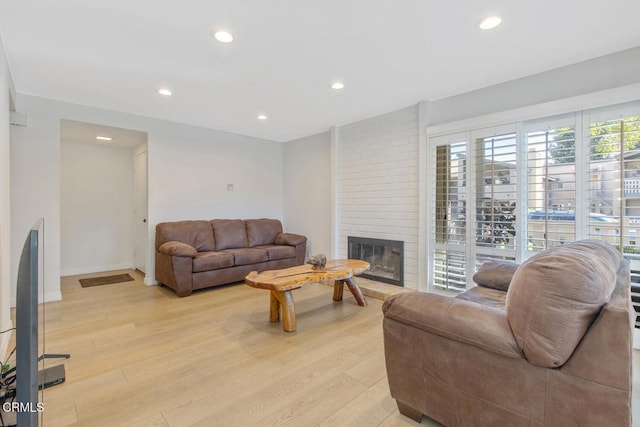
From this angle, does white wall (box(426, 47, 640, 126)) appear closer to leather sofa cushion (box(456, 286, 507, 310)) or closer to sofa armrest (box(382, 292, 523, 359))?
leather sofa cushion (box(456, 286, 507, 310))

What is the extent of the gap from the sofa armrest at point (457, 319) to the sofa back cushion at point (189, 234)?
3.58m

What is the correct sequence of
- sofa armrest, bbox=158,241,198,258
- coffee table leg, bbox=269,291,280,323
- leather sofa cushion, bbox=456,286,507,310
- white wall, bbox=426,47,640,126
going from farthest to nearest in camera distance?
sofa armrest, bbox=158,241,198,258 < coffee table leg, bbox=269,291,280,323 < white wall, bbox=426,47,640,126 < leather sofa cushion, bbox=456,286,507,310

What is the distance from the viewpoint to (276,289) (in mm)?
2674

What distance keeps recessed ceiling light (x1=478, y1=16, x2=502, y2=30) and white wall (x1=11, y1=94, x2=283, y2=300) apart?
411 cm

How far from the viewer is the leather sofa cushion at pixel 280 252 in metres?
4.68

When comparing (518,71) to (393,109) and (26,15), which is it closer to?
(393,109)

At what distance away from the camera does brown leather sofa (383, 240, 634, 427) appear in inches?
43.7

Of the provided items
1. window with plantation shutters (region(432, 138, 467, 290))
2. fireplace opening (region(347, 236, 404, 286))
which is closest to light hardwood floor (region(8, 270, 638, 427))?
fireplace opening (region(347, 236, 404, 286))

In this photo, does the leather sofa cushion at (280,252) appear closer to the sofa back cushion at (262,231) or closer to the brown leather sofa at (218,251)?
the brown leather sofa at (218,251)

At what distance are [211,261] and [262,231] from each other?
1356mm

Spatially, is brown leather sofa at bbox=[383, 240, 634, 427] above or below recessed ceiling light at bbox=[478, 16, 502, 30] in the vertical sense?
below

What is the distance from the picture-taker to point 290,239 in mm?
5102

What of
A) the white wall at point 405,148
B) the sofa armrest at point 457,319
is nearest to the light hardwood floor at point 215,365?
the sofa armrest at point 457,319

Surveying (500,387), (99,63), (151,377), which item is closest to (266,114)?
(99,63)
